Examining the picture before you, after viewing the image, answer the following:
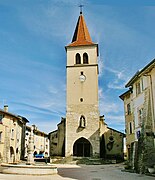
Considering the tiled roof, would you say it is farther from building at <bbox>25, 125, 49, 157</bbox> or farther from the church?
building at <bbox>25, 125, 49, 157</bbox>

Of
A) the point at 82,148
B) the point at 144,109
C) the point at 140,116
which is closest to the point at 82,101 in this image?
the point at 82,148

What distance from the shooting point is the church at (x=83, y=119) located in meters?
33.2

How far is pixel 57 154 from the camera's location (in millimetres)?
34781

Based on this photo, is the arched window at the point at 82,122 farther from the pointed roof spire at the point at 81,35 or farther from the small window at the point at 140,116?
the small window at the point at 140,116

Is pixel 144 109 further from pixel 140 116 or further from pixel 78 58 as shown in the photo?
pixel 78 58

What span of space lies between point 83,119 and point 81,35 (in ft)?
48.9

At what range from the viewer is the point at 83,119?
111ft

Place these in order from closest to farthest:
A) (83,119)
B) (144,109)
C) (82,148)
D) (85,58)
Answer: (144,109) < (83,119) < (82,148) < (85,58)

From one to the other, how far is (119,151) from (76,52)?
1706 cm

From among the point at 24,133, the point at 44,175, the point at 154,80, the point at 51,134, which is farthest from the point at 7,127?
the point at 154,80

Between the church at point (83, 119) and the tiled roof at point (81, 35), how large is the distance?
339 millimetres

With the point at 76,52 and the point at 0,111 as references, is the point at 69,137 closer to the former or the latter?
the point at 0,111

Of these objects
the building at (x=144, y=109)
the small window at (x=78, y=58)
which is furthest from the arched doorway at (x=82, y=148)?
the building at (x=144, y=109)

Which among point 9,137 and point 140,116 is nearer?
point 140,116
